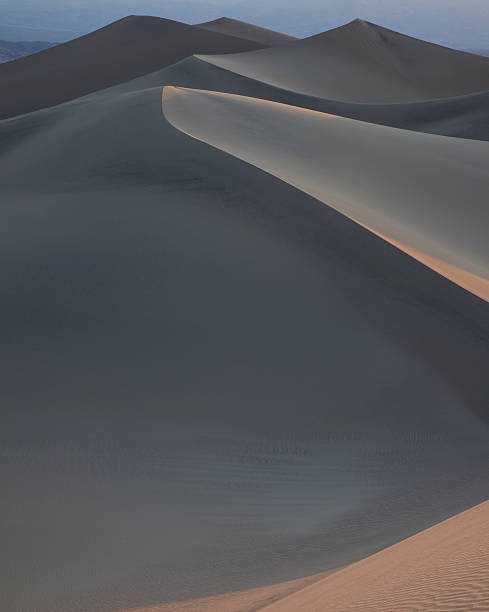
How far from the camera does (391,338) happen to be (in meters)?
7.36

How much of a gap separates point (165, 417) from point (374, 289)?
2958 mm

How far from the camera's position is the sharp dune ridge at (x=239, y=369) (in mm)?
4258

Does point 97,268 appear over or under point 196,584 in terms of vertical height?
over

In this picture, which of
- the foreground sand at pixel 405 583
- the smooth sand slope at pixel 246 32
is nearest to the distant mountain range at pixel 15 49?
the smooth sand slope at pixel 246 32

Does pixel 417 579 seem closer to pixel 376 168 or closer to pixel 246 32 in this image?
pixel 376 168

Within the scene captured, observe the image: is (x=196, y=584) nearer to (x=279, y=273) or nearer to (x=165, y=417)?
(x=165, y=417)

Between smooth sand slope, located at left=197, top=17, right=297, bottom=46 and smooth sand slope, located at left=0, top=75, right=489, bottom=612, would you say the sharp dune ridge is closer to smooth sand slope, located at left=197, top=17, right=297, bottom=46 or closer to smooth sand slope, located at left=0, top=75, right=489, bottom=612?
smooth sand slope, located at left=0, top=75, right=489, bottom=612

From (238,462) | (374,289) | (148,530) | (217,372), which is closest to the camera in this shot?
(148,530)

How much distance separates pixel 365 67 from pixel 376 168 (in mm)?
23367

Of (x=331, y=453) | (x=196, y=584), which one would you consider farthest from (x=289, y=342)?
(x=196, y=584)

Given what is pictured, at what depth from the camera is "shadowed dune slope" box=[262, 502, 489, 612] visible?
295cm

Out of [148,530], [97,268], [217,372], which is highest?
[97,268]

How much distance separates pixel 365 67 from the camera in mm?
33625

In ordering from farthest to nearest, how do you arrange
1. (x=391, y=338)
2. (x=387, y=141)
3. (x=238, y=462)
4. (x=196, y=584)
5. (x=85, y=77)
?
1. (x=85, y=77)
2. (x=387, y=141)
3. (x=391, y=338)
4. (x=238, y=462)
5. (x=196, y=584)
